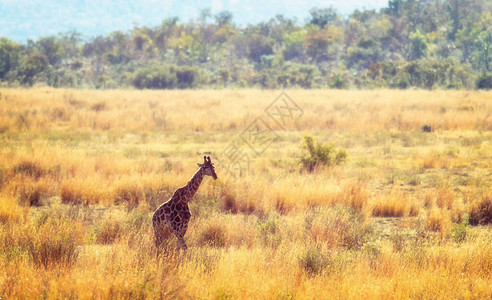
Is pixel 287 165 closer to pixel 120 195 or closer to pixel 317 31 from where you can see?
pixel 120 195

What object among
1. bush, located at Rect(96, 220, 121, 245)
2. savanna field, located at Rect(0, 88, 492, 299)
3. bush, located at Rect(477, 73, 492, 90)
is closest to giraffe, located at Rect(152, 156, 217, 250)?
savanna field, located at Rect(0, 88, 492, 299)

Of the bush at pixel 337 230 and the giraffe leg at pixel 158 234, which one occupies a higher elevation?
the giraffe leg at pixel 158 234

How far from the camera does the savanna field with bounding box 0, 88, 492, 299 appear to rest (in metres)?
5.09

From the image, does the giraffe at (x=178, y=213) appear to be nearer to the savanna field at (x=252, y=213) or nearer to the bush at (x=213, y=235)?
the savanna field at (x=252, y=213)

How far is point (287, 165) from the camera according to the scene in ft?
42.7

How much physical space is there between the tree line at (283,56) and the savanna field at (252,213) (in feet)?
77.3

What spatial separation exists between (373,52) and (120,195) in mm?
53360

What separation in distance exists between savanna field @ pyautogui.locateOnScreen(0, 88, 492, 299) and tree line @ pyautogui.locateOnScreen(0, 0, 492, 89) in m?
23.6

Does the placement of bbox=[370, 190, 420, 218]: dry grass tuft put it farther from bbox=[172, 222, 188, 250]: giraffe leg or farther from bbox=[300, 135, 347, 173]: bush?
bbox=[172, 222, 188, 250]: giraffe leg

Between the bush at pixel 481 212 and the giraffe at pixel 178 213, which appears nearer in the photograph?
the giraffe at pixel 178 213

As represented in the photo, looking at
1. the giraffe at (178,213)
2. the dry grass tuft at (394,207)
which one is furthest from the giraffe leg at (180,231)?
the dry grass tuft at (394,207)

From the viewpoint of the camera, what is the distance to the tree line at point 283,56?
4316 centimetres

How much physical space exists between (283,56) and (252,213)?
2318 inches

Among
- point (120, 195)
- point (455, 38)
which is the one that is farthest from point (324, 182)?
point (455, 38)
